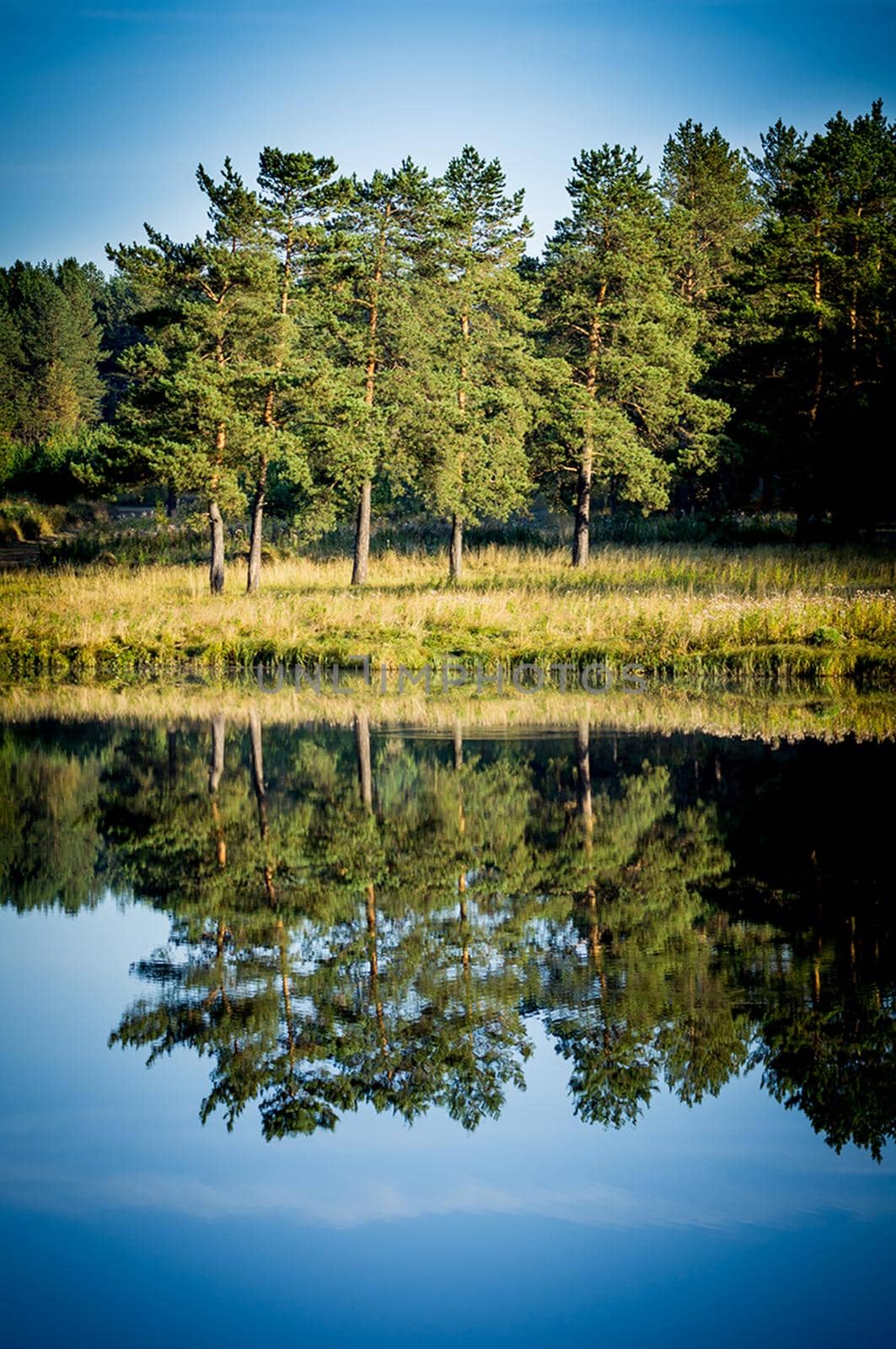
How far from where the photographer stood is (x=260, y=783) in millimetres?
16406

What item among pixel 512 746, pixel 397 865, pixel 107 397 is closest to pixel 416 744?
pixel 512 746

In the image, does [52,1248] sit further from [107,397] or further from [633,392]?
[107,397]

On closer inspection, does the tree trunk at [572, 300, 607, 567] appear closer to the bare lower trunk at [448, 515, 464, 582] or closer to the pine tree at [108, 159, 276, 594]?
the bare lower trunk at [448, 515, 464, 582]

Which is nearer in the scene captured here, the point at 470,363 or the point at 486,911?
the point at 486,911

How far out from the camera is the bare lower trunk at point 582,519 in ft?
146

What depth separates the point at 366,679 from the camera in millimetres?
27469

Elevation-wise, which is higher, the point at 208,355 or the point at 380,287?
the point at 380,287

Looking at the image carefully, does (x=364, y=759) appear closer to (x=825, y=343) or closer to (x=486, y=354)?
(x=486, y=354)

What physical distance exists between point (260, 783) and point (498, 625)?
47.7 ft

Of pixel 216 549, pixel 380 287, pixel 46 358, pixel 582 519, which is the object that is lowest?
pixel 216 549

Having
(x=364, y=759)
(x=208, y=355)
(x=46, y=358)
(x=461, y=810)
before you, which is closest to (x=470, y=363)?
(x=208, y=355)

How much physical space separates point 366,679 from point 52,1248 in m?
21.8

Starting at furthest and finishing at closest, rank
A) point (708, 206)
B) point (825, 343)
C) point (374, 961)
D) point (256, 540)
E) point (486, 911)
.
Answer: point (708, 206), point (825, 343), point (256, 540), point (486, 911), point (374, 961)

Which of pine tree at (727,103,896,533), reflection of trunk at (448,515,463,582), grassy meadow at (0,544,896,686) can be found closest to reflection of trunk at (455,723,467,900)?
grassy meadow at (0,544,896,686)
